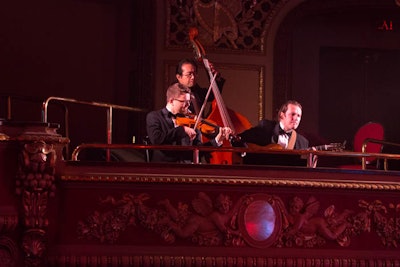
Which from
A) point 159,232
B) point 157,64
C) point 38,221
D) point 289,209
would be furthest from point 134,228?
point 157,64

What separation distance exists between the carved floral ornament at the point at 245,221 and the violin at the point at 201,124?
2.52ft

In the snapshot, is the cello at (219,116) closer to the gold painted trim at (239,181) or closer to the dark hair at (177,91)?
the dark hair at (177,91)

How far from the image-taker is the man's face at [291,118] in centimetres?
618

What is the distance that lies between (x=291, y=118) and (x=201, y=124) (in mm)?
668

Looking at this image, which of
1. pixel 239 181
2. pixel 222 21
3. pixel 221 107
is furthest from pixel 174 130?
pixel 222 21

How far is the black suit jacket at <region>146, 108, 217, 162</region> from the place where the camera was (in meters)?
5.52

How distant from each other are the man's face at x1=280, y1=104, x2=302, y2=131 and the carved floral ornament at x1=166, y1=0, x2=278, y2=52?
104 inches

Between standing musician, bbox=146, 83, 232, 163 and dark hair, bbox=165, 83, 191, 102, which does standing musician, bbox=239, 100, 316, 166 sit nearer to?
standing musician, bbox=146, 83, 232, 163

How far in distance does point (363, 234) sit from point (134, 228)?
1.30m

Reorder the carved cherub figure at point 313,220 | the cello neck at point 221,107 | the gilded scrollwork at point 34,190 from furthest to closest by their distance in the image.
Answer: the cello neck at point 221,107 < the carved cherub figure at point 313,220 < the gilded scrollwork at point 34,190

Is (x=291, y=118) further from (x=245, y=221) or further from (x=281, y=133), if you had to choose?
(x=245, y=221)

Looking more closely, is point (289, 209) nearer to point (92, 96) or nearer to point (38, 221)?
point (38, 221)

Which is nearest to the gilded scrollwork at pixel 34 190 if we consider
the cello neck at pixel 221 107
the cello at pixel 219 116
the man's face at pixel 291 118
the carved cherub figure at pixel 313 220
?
the carved cherub figure at pixel 313 220

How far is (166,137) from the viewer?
5520mm
